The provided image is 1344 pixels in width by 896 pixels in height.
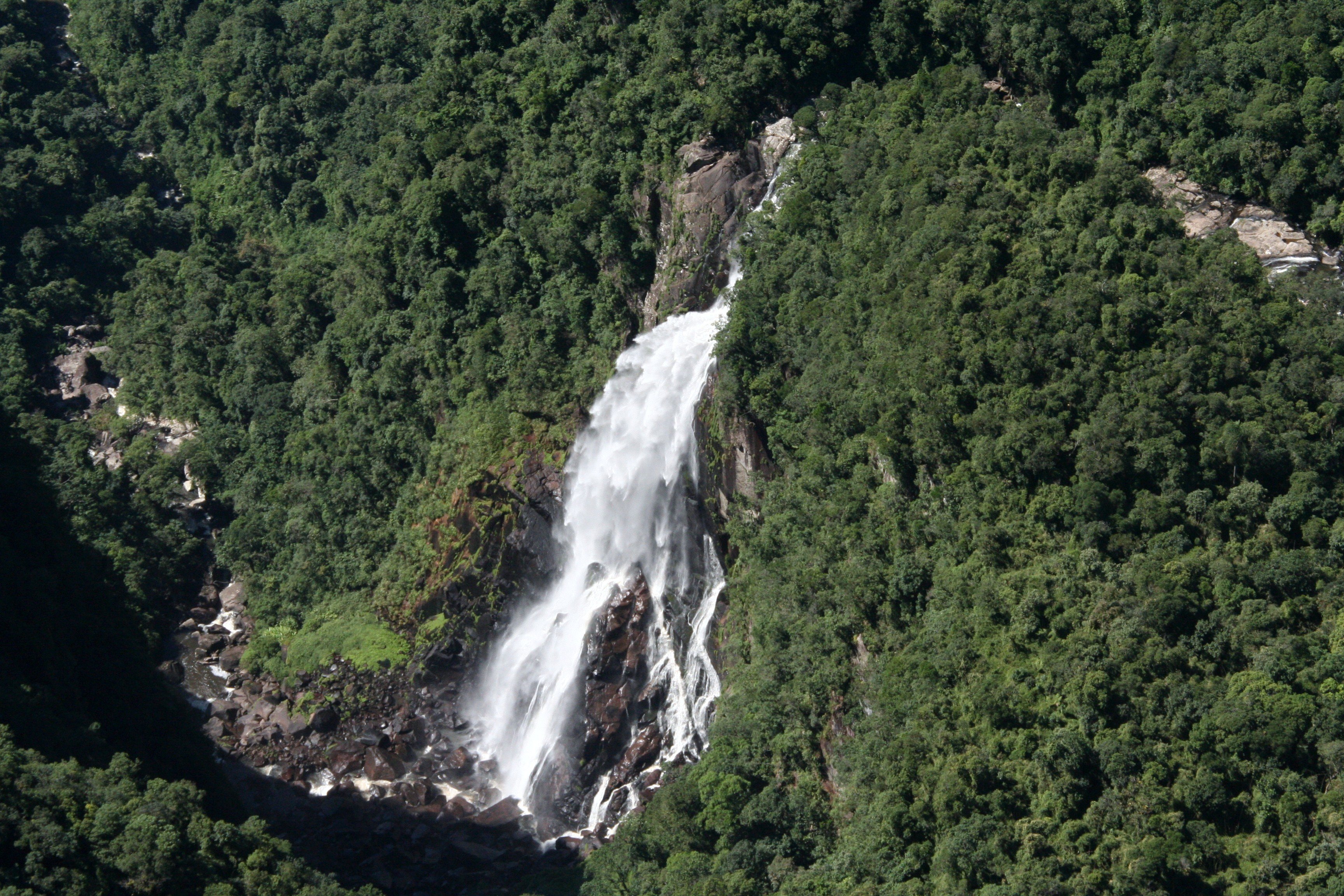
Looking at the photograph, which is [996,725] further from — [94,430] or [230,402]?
[94,430]

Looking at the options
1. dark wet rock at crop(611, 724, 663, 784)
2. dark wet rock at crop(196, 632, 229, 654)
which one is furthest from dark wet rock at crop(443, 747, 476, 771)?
dark wet rock at crop(196, 632, 229, 654)

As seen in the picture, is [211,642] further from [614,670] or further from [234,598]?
[614,670]

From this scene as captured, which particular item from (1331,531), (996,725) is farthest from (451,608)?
(1331,531)

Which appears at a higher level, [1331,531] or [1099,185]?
[1099,185]

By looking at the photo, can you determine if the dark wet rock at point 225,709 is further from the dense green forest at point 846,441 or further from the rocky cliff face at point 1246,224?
the rocky cliff face at point 1246,224

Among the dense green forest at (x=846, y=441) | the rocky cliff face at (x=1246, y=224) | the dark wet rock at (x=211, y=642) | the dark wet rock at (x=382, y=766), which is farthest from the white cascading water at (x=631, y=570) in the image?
the rocky cliff face at (x=1246, y=224)

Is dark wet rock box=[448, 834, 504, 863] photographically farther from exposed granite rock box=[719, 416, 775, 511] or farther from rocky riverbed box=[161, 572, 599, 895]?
exposed granite rock box=[719, 416, 775, 511]

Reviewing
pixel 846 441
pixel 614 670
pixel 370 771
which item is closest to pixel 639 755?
pixel 614 670
